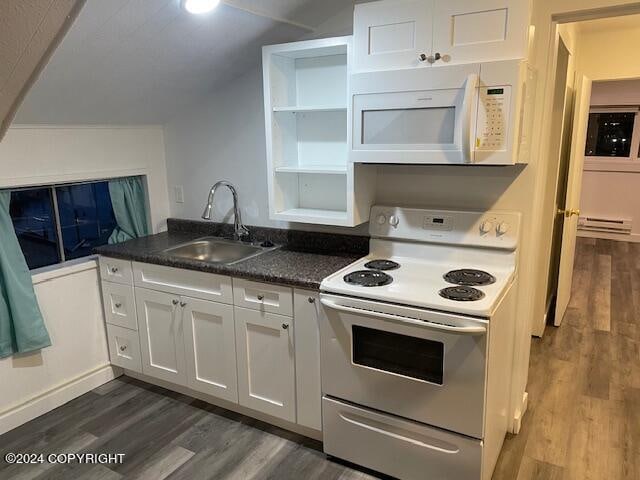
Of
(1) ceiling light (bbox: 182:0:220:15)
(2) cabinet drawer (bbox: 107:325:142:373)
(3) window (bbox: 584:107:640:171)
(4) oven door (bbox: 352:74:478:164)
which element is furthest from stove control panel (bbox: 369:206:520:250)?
(3) window (bbox: 584:107:640:171)

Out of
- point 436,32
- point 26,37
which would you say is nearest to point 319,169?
point 436,32

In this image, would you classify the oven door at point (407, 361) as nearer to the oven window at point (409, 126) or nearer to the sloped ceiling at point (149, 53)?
the oven window at point (409, 126)

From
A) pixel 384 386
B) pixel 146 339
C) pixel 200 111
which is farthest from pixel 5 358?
pixel 384 386

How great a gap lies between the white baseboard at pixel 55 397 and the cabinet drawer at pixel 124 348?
0.34ft

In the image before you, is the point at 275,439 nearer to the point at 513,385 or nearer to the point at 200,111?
the point at 513,385

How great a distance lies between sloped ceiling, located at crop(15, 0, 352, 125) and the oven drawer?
5.93ft

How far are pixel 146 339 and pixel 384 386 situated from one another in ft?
4.98

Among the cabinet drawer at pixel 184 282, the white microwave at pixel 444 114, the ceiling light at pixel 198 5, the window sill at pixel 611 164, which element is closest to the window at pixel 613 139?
the window sill at pixel 611 164

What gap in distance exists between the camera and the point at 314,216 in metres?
2.50

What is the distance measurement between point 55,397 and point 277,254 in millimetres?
1513

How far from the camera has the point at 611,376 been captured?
3080 millimetres

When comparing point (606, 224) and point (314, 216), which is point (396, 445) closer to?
point (314, 216)

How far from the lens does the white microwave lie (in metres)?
1.86

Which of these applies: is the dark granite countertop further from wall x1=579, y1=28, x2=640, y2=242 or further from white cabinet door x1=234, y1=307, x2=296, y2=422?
wall x1=579, y1=28, x2=640, y2=242
